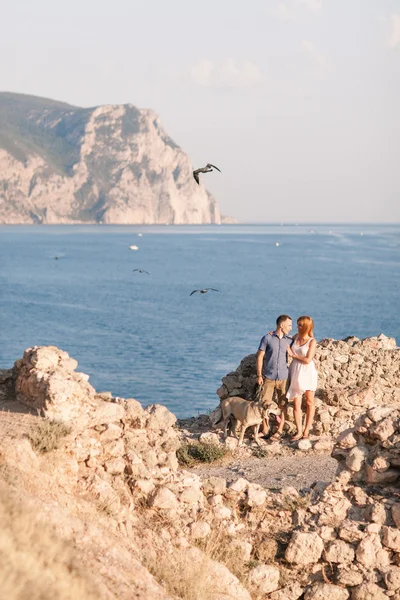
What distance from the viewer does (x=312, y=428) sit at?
14.1 m

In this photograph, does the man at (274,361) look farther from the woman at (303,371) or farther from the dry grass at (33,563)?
the dry grass at (33,563)

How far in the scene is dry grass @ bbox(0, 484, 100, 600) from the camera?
5.43 metres

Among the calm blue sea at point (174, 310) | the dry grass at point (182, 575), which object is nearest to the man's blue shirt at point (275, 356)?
the dry grass at point (182, 575)

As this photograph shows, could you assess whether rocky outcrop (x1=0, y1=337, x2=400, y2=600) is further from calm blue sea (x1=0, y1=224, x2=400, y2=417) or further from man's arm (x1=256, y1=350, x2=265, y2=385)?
calm blue sea (x1=0, y1=224, x2=400, y2=417)

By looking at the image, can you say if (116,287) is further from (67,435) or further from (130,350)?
(67,435)

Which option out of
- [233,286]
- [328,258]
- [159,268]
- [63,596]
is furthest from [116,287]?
[63,596]

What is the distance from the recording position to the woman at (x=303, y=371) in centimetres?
1259

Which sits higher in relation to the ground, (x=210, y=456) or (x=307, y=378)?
(x=307, y=378)

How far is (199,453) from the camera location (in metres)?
12.4

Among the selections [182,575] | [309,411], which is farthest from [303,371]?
[182,575]

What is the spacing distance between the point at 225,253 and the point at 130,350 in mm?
89968

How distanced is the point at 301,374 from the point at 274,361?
500 millimetres

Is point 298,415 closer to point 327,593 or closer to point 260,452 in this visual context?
point 260,452

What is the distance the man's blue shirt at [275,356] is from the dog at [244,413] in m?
0.42
